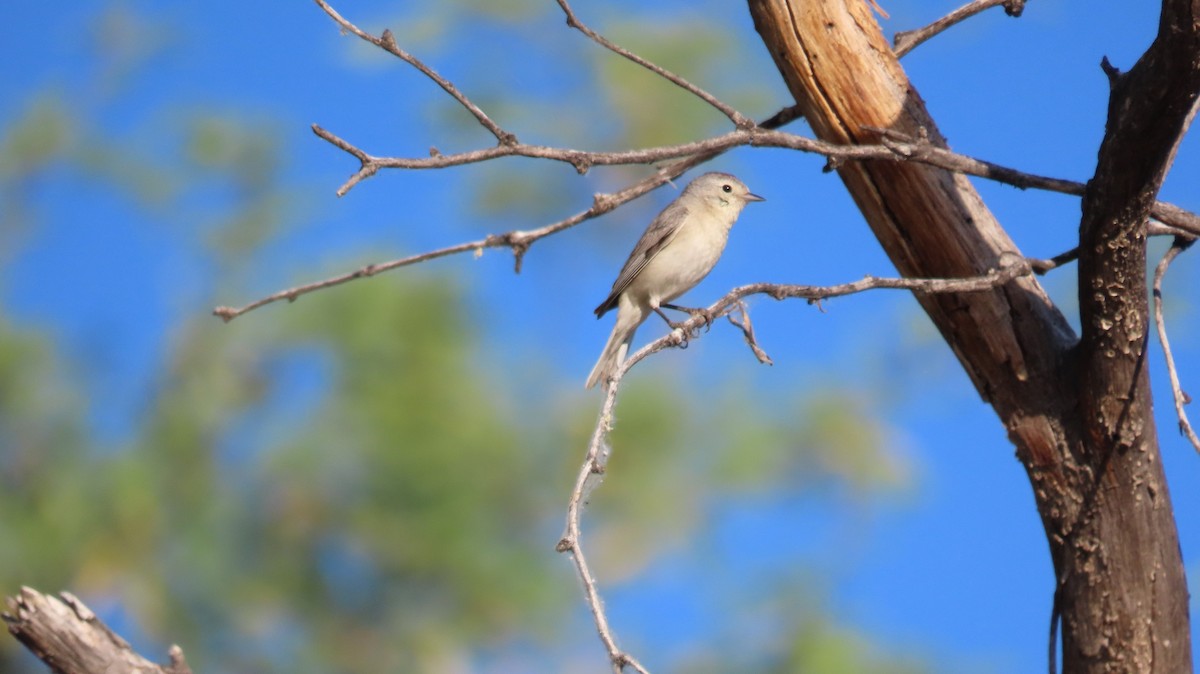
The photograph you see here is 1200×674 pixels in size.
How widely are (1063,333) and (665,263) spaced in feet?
5.99

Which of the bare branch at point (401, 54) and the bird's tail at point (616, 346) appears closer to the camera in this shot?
the bare branch at point (401, 54)

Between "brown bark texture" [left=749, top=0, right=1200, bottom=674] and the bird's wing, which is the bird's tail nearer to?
the bird's wing

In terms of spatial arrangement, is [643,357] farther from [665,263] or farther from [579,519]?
[665,263]

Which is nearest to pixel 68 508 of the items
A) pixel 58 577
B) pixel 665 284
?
pixel 58 577

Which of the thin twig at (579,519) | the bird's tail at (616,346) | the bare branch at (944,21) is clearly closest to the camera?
the thin twig at (579,519)

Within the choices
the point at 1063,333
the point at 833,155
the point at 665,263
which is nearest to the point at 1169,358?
the point at 1063,333

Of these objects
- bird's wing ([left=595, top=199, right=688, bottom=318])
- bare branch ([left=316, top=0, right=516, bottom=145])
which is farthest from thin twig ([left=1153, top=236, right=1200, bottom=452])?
bird's wing ([left=595, top=199, right=688, bottom=318])

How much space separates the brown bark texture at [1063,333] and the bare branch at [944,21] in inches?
7.3

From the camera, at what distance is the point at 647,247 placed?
4.45 meters

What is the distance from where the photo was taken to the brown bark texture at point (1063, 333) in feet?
8.26

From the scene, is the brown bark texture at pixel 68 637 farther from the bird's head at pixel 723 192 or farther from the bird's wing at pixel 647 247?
the bird's head at pixel 723 192

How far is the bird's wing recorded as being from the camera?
4.42 meters

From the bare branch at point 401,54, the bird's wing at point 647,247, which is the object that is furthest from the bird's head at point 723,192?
the bare branch at point 401,54

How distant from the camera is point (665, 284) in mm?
4402
